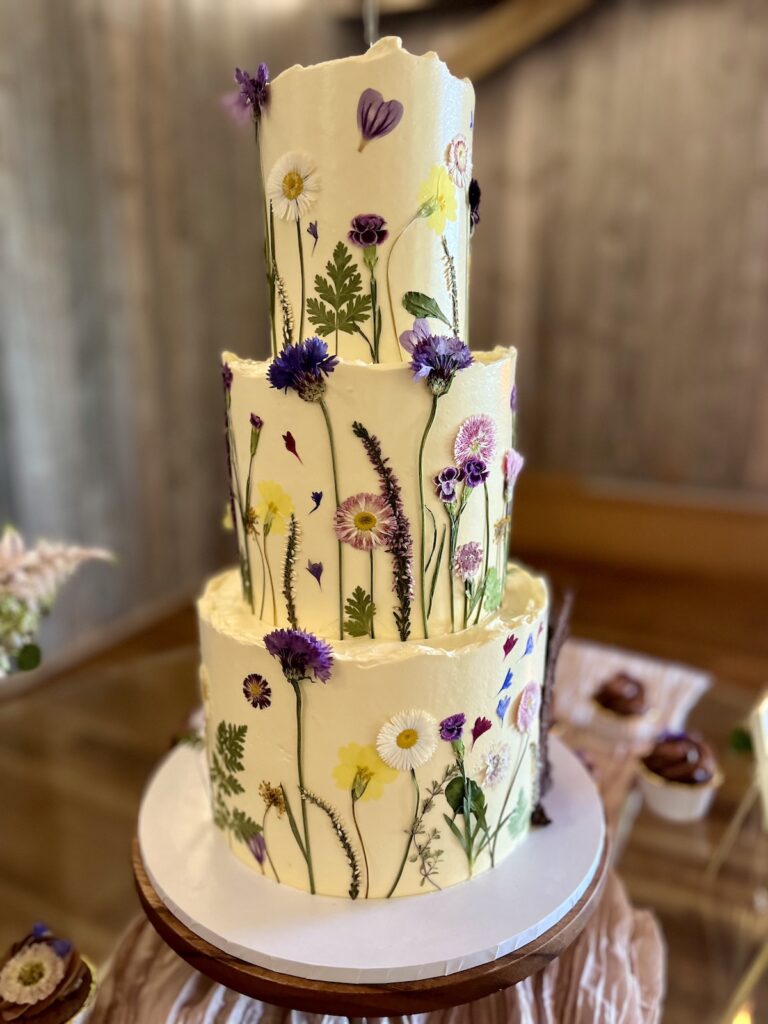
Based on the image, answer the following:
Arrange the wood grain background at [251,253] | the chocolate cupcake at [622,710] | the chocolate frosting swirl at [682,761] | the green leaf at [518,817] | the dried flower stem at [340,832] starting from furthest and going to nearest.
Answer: the wood grain background at [251,253], the chocolate cupcake at [622,710], the chocolate frosting swirl at [682,761], the green leaf at [518,817], the dried flower stem at [340,832]

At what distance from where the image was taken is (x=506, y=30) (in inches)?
135

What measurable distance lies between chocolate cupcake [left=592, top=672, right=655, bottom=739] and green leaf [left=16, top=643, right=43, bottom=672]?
1.23 m

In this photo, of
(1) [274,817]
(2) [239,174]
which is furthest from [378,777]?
(2) [239,174]

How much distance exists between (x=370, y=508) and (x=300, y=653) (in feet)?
0.61

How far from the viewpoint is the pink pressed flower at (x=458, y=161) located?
0.94 meters

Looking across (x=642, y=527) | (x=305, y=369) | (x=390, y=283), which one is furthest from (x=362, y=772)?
(x=642, y=527)

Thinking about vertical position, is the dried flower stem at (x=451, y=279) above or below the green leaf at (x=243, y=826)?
above

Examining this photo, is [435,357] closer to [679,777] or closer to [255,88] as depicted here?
[255,88]

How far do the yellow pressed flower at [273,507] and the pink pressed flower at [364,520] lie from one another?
0.22 feet

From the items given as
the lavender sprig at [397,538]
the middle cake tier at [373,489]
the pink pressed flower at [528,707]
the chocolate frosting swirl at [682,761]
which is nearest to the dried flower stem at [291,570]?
the middle cake tier at [373,489]

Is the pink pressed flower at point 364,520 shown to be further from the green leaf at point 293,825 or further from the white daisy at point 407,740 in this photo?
the green leaf at point 293,825

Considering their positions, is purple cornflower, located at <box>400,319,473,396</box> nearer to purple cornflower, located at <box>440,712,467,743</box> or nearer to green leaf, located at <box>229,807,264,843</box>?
purple cornflower, located at <box>440,712,467,743</box>

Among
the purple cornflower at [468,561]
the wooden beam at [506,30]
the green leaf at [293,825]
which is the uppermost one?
the wooden beam at [506,30]

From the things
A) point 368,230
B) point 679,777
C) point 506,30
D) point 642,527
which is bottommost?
point 642,527
